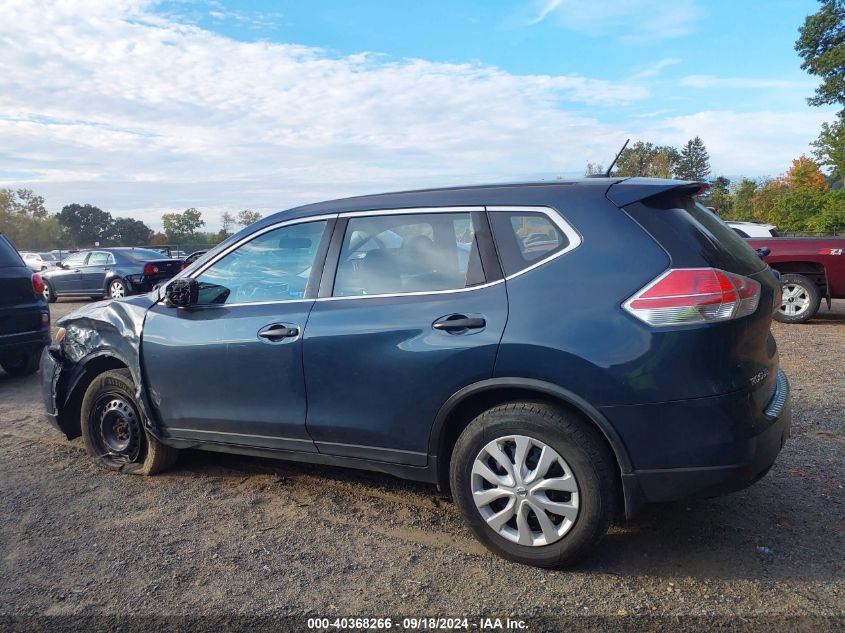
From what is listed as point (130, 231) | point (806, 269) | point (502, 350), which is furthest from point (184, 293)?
point (130, 231)

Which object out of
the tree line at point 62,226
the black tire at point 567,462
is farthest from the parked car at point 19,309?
the tree line at point 62,226

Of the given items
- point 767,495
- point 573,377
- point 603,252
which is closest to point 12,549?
point 573,377

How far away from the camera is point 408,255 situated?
11.8 ft

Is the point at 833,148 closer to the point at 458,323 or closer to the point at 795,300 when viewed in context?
the point at 795,300

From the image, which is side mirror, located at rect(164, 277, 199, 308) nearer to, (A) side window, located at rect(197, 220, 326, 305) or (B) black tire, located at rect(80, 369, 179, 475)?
(A) side window, located at rect(197, 220, 326, 305)

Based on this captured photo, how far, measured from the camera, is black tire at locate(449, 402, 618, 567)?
3000 mm

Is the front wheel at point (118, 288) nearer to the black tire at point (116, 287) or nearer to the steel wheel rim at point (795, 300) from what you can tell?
the black tire at point (116, 287)

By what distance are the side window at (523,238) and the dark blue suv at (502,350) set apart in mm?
10

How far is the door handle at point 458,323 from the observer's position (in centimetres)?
321

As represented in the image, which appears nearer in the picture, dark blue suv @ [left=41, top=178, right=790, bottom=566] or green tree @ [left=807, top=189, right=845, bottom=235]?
dark blue suv @ [left=41, top=178, right=790, bottom=566]

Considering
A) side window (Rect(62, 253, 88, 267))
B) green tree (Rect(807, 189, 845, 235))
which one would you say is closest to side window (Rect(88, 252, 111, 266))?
side window (Rect(62, 253, 88, 267))

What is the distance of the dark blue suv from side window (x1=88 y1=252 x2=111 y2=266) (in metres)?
16.2

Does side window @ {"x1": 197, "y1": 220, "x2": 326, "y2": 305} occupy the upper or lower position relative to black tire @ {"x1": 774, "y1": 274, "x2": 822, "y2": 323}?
upper

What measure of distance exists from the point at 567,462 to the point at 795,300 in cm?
865
